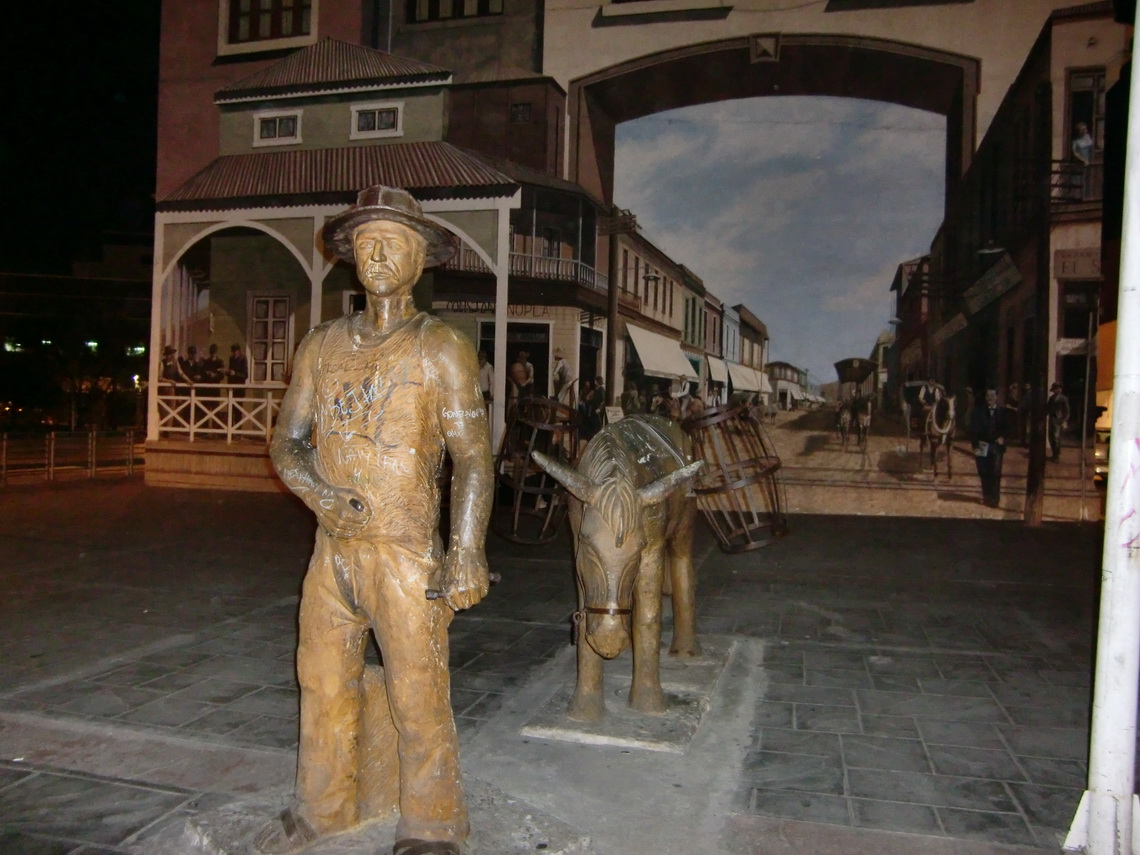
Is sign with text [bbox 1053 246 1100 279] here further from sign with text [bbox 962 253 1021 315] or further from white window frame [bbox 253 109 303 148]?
white window frame [bbox 253 109 303 148]

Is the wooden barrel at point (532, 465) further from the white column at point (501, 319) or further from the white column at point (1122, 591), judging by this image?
the white column at point (1122, 591)

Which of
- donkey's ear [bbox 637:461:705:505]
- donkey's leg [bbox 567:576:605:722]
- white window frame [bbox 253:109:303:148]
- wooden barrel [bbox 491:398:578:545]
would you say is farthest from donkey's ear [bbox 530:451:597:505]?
white window frame [bbox 253:109:303:148]

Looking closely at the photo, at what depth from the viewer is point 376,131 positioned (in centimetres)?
1300

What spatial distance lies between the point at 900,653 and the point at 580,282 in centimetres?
767

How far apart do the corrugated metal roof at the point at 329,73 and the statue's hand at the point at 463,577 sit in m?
11.6

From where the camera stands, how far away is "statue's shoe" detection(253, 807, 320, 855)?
2.73 meters

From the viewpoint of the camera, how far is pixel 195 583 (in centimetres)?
748

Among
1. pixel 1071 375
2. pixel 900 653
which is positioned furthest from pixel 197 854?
pixel 1071 375

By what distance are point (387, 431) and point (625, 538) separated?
1.35 metres

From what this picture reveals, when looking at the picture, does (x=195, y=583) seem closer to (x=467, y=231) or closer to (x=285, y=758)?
(x=285, y=758)

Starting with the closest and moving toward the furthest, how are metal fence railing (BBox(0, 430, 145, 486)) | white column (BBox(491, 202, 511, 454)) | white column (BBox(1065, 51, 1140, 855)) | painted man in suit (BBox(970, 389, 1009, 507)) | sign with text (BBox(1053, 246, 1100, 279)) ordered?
1. white column (BBox(1065, 51, 1140, 855))
2. sign with text (BBox(1053, 246, 1100, 279))
3. painted man in suit (BBox(970, 389, 1009, 507))
4. white column (BBox(491, 202, 511, 454))
5. metal fence railing (BBox(0, 430, 145, 486))

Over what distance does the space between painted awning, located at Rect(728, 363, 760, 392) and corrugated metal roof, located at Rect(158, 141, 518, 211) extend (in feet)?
13.8

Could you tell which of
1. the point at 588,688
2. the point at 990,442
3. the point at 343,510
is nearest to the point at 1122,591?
the point at 588,688

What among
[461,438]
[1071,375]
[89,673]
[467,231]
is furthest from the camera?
[467,231]
